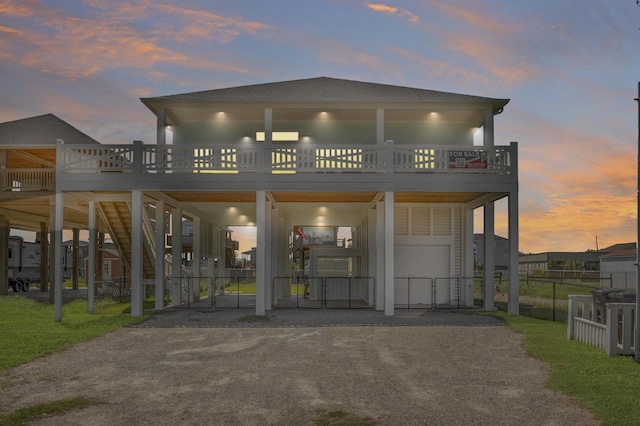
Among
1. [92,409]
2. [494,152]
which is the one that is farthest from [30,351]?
[494,152]

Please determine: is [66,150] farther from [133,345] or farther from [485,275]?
[485,275]

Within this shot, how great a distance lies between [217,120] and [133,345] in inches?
477

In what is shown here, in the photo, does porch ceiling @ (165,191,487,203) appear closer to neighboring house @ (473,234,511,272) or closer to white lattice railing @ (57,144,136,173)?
white lattice railing @ (57,144,136,173)

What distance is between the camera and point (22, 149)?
26.7 meters

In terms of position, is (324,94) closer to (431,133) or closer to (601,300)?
(431,133)

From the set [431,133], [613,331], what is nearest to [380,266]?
[431,133]

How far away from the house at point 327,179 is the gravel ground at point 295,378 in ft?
15.1

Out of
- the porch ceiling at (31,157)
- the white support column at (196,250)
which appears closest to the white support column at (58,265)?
the white support column at (196,250)

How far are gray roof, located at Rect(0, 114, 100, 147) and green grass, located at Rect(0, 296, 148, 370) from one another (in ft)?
24.4

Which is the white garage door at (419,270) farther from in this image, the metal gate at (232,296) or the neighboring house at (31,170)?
the neighboring house at (31,170)

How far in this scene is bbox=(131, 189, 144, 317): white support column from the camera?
18.0 meters

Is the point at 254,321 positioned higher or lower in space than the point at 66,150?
lower

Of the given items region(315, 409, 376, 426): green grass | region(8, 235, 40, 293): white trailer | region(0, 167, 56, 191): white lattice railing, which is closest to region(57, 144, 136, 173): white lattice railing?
region(0, 167, 56, 191): white lattice railing

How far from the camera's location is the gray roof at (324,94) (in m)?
19.5
